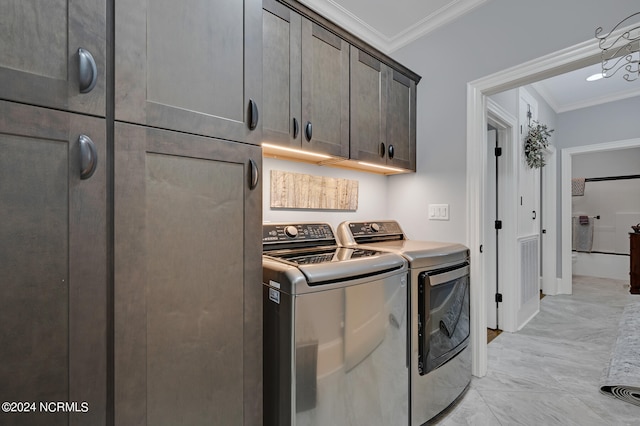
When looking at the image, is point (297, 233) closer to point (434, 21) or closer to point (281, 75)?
point (281, 75)

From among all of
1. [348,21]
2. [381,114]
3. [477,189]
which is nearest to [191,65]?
[381,114]

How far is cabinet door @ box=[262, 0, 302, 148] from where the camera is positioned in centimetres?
154

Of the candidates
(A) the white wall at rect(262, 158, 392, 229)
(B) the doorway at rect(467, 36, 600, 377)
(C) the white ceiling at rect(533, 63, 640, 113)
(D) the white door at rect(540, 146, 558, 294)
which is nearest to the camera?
(A) the white wall at rect(262, 158, 392, 229)

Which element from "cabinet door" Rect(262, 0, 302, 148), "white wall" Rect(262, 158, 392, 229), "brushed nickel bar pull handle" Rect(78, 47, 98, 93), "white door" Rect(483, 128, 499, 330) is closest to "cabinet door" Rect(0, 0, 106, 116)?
"brushed nickel bar pull handle" Rect(78, 47, 98, 93)

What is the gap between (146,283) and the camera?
2.93 feet

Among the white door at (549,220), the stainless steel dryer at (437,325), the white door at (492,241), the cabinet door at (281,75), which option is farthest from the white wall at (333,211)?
the white door at (549,220)

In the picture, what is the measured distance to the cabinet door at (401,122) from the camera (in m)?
2.23

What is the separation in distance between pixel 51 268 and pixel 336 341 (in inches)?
39.2

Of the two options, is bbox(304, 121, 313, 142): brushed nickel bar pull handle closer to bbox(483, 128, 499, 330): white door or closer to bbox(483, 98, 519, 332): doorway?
bbox(483, 98, 519, 332): doorway

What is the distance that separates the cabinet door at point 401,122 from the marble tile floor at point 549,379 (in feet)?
5.56

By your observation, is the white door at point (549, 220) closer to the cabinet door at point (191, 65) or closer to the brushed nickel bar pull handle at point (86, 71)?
the cabinet door at point (191, 65)

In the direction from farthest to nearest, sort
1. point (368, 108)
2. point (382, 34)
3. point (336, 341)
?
point (382, 34)
point (368, 108)
point (336, 341)

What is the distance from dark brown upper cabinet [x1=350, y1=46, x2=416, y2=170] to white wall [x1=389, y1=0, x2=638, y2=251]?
0.51 feet

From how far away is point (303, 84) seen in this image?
5.54ft
